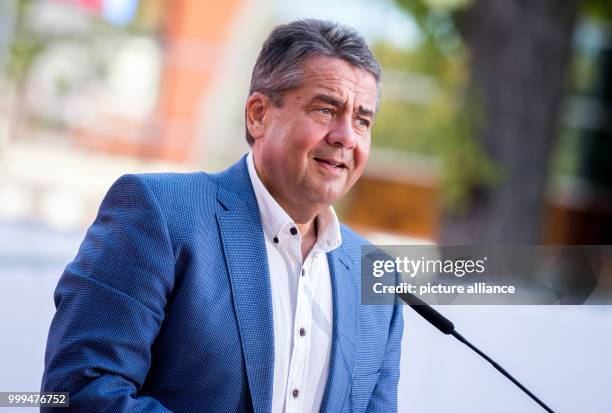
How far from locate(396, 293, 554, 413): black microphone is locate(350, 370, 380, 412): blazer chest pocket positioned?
7.2 inches

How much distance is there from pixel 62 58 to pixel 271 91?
4.81m

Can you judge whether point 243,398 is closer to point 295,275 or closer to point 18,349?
point 295,275

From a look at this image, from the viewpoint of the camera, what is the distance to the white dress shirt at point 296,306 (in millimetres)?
1888

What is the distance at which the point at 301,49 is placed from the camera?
1.96 metres

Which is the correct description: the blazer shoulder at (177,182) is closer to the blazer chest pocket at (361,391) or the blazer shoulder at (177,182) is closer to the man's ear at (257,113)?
the man's ear at (257,113)

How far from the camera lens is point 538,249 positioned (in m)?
2.26

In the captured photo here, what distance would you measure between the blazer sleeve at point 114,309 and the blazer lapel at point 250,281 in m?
0.16

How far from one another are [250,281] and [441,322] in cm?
44

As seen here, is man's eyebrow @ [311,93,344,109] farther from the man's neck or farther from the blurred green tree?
the blurred green tree

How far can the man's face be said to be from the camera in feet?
6.39

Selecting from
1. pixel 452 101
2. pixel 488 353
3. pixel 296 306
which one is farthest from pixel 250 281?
pixel 452 101

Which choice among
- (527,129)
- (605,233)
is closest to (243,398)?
(527,129)

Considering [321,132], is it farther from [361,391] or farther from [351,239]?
[361,391]

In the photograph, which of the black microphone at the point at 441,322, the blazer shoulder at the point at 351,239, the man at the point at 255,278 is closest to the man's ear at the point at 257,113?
the man at the point at 255,278
